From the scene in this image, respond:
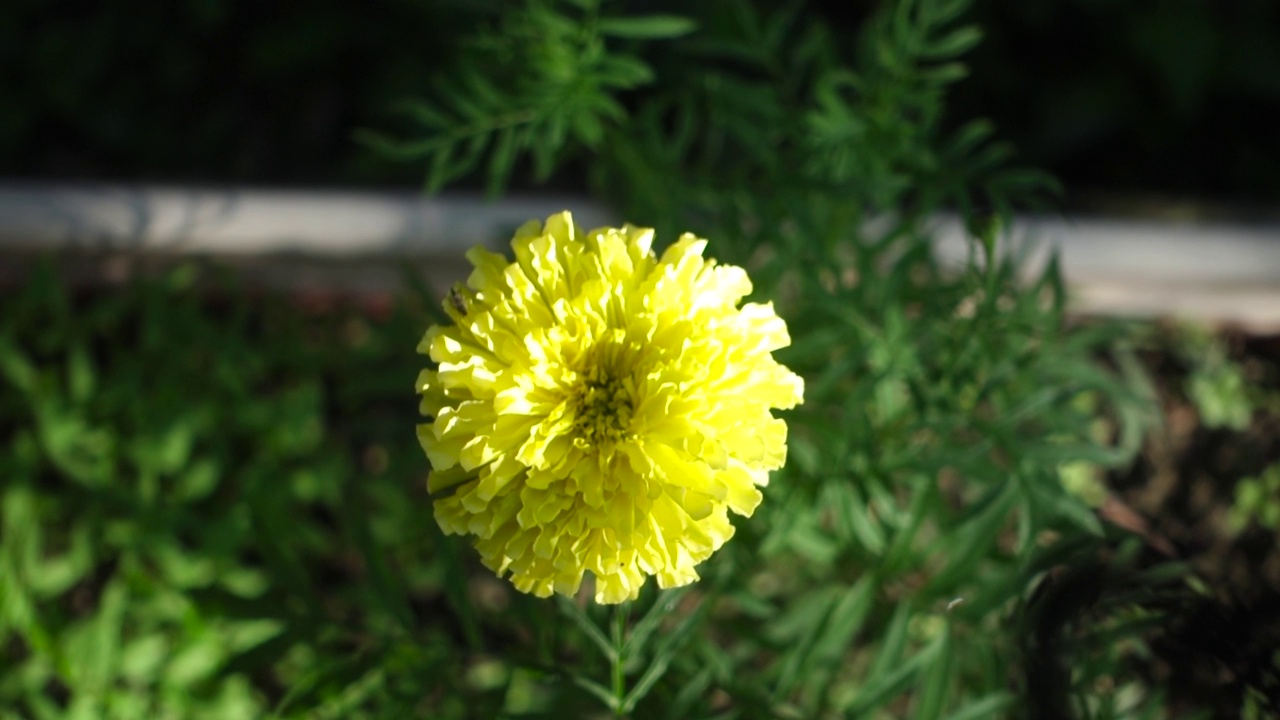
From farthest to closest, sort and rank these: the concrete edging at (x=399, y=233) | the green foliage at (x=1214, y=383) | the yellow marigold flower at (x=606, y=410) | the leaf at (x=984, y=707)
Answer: the green foliage at (x=1214, y=383) < the concrete edging at (x=399, y=233) < the leaf at (x=984, y=707) < the yellow marigold flower at (x=606, y=410)

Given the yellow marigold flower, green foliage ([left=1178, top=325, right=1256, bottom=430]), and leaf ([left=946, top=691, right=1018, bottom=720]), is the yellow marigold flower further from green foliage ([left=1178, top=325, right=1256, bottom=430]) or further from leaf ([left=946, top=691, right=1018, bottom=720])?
green foliage ([left=1178, top=325, right=1256, bottom=430])

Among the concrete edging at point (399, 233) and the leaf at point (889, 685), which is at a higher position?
the concrete edging at point (399, 233)

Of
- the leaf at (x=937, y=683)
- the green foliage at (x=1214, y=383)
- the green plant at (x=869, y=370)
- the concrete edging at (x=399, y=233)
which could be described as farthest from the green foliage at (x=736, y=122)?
the green foliage at (x=1214, y=383)

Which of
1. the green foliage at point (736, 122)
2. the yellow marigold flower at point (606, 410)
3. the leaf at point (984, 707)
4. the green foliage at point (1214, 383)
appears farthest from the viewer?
the green foliage at point (1214, 383)

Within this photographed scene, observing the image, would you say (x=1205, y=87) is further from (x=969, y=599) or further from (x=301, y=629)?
(x=301, y=629)

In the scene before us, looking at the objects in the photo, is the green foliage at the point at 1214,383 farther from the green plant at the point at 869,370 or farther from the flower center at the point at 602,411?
the flower center at the point at 602,411

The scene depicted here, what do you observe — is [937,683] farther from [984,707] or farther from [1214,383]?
[1214,383]

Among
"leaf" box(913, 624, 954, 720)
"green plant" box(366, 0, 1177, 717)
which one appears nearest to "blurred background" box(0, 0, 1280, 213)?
"green plant" box(366, 0, 1177, 717)
